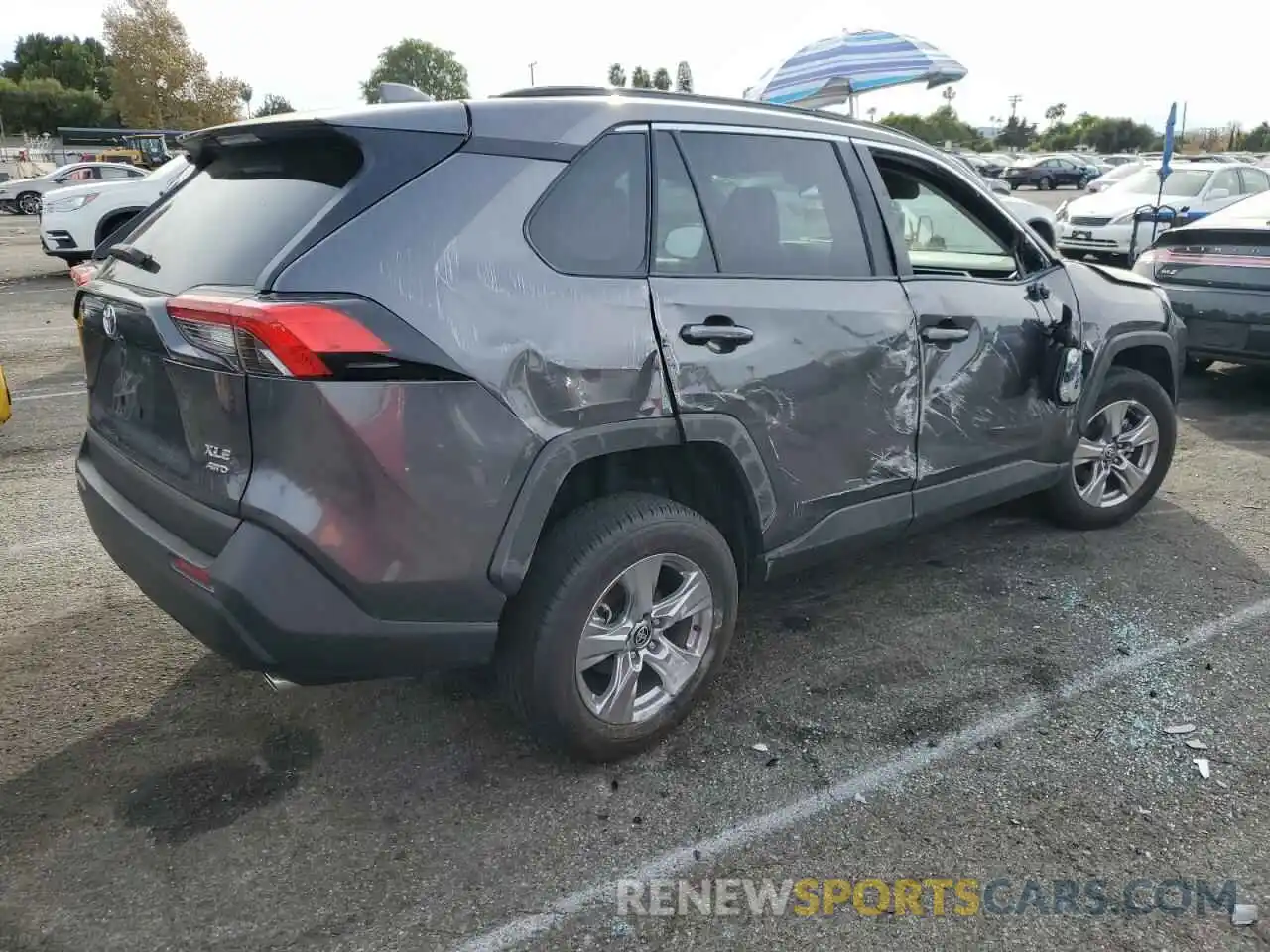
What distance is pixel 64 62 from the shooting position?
8481 cm

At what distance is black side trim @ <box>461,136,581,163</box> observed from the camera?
2.40m

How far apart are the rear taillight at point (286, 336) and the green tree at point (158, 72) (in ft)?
204

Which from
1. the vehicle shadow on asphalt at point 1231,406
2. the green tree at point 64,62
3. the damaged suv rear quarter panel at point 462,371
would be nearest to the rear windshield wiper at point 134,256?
the damaged suv rear quarter panel at point 462,371

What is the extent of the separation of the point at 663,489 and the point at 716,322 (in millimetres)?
562

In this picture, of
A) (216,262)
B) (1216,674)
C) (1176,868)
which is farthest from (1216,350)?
(216,262)

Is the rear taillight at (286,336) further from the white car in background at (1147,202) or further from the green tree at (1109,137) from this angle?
the green tree at (1109,137)

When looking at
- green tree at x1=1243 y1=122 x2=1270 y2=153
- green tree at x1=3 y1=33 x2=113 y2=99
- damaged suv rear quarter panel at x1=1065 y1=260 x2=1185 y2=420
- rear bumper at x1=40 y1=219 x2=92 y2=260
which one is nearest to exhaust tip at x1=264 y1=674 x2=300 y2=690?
damaged suv rear quarter panel at x1=1065 y1=260 x2=1185 y2=420

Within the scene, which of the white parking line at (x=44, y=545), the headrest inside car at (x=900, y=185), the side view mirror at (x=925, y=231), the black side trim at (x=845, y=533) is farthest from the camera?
the white parking line at (x=44, y=545)

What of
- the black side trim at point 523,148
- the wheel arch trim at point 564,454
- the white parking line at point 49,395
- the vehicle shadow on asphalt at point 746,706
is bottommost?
the vehicle shadow on asphalt at point 746,706

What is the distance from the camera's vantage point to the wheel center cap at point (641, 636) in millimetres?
2770

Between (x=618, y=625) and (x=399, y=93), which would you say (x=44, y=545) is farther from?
A: (x=618, y=625)

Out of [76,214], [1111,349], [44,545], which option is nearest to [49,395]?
[44,545]

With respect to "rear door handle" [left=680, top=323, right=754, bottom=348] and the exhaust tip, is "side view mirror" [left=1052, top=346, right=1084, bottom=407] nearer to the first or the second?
"rear door handle" [left=680, top=323, right=754, bottom=348]

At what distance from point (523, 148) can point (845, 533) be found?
165cm
